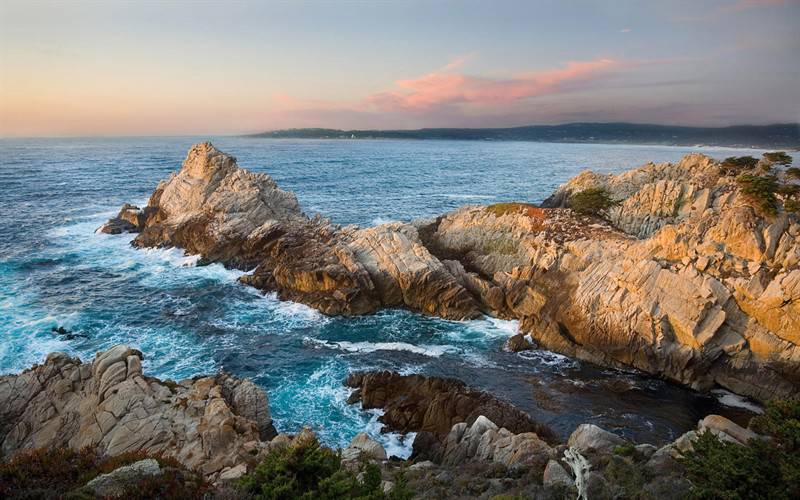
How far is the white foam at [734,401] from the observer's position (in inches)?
1031

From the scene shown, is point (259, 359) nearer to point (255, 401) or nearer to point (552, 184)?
point (255, 401)

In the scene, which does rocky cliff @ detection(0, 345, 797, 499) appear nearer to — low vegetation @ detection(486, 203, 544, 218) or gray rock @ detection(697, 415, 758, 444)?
gray rock @ detection(697, 415, 758, 444)

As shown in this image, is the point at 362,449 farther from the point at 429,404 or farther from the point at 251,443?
the point at 429,404

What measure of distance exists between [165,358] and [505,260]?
28009mm

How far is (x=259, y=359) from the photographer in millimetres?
31203

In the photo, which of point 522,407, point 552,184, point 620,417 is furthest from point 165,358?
point 552,184

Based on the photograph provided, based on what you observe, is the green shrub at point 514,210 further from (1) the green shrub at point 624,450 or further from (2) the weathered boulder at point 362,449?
(2) the weathered boulder at point 362,449

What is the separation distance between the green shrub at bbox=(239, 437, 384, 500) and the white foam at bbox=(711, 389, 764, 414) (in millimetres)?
23750

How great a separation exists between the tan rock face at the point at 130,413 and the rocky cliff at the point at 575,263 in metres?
16.6

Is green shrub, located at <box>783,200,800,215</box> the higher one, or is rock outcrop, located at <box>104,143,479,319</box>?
green shrub, located at <box>783,200,800,215</box>

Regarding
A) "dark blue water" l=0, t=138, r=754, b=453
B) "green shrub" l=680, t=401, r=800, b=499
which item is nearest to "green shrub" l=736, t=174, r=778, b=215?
"dark blue water" l=0, t=138, r=754, b=453

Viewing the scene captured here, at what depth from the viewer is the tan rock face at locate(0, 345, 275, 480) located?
61.5 ft

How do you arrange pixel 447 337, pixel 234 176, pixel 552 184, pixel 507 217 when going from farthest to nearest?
pixel 552 184 → pixel 234 176 → pixel 507 217 → pixel 447 337

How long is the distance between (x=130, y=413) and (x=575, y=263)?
30501 mm
